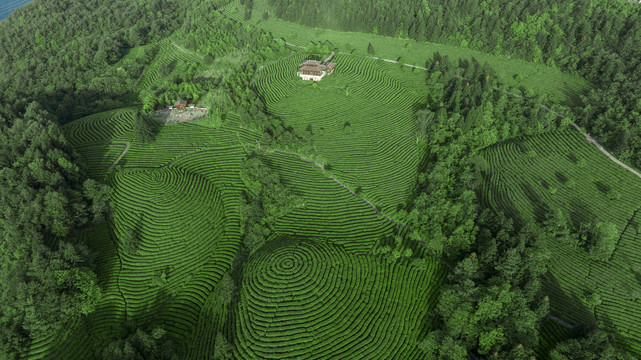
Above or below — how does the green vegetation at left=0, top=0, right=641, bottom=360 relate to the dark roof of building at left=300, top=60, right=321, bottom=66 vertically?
below

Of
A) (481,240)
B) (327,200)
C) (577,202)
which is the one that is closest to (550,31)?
(577,202)

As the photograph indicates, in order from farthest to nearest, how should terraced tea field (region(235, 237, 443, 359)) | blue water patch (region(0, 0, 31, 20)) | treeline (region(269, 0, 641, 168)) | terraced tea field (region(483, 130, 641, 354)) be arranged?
blue water patch (region(0, 0, 31, 20))
treeline (region(269, 0, 641, 168))
terraced tea field (region(483, 130, 641, 354))
terraced tea field (region(235, 237, 443, 359))

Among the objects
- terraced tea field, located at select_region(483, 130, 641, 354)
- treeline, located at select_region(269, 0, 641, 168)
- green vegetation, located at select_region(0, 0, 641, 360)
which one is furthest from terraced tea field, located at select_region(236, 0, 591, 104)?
terraced tea field, located at select_region(483, 130, 641, 354)

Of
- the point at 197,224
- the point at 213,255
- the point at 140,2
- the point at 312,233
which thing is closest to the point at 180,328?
the point at 213,255

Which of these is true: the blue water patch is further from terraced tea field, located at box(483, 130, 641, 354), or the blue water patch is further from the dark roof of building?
terraced tea field, located at box(483, 130, 641, 354)

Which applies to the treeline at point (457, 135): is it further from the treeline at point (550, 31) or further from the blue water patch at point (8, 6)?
the blue water patch at point (8, 6)

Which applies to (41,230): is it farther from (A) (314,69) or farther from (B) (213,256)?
(A) (314,69)
